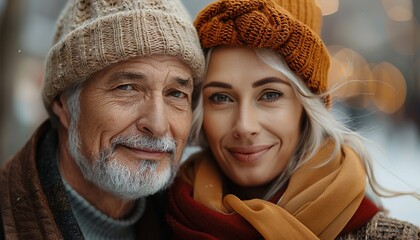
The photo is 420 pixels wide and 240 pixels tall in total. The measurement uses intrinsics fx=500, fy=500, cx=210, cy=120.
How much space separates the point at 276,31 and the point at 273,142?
547mm

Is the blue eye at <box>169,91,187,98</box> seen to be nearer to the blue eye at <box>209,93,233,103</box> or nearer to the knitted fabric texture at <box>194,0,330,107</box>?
the blue eye at <box>209,93,233,103</box>

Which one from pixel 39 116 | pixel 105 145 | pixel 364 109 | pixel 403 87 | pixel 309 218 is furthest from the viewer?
pixel 403 87

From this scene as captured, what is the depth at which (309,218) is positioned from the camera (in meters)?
2.23

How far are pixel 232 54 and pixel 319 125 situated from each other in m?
0.57

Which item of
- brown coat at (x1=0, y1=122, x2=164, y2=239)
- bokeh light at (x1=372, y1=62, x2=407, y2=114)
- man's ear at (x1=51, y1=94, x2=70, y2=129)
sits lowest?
bokeh light at (x1=372, y1=62, x2=407, y2=114)

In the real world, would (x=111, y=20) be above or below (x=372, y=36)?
above

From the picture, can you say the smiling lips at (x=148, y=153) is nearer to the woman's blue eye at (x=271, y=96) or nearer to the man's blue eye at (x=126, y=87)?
the man's blue eye at (x=126, y=87)

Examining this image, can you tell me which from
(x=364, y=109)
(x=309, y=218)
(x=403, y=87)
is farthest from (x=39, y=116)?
(x=403, y=87)

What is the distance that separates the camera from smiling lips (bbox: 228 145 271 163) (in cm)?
249

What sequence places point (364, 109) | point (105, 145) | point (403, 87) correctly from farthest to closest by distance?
1. point (403, 87)
2. point (364, 109)
3. point (105, 145)

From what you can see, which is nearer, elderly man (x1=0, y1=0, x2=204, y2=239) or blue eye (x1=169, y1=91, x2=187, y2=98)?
elderly man (x1=0, y1=0, x2=204, y2=239)

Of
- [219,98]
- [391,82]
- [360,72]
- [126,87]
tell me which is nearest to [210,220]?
[219,98]

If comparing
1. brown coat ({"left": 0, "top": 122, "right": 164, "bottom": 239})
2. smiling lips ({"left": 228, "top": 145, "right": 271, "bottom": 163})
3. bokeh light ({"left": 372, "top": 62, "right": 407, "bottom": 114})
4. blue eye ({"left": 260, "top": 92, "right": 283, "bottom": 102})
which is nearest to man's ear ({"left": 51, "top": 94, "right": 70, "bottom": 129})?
brown coat ({"left": 0, "top": 122, "right": 164, "bottom": 239})

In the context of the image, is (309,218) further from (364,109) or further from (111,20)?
(364,109)
